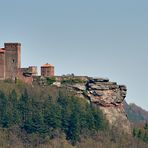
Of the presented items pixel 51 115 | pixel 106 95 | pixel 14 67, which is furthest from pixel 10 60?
pixel 106 95

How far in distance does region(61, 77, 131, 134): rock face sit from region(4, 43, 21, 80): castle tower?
21.0 feet

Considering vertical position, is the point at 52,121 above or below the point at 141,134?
above

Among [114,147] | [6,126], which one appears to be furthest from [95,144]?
[6,126]

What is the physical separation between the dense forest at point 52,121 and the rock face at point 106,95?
108cm

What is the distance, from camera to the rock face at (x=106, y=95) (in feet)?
403

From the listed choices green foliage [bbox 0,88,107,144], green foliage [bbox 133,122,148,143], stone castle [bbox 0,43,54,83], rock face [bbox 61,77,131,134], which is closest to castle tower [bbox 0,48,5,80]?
stone castle [bbox 0,43,54,83]

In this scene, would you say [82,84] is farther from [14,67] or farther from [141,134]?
[141,134]

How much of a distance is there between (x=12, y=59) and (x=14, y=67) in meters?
0.90

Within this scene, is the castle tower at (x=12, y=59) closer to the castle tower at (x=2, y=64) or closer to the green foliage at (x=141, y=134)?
the castle tower at (x=2, y=64)

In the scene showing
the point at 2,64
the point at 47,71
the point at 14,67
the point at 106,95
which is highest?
the point at 2,64

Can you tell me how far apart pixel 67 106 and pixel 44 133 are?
538 centimetres

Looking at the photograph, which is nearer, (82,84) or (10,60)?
(10,60)

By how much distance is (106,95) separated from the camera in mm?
122875

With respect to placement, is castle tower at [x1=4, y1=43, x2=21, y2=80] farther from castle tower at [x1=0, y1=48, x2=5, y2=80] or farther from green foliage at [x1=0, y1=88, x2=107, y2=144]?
green foliage at [x1=0, y1=88, x2=107, y2=144]
